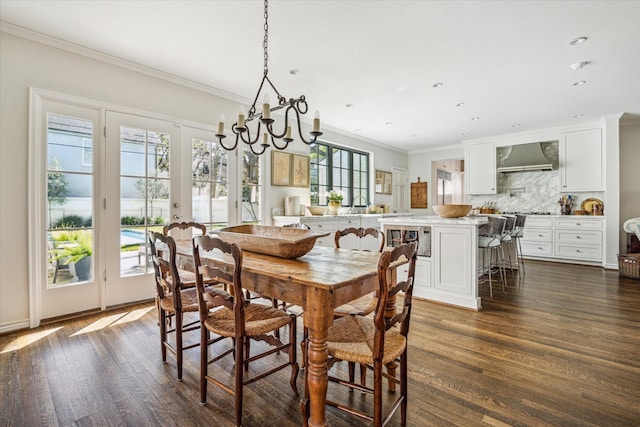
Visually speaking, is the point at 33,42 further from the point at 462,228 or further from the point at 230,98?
the point at 462,228

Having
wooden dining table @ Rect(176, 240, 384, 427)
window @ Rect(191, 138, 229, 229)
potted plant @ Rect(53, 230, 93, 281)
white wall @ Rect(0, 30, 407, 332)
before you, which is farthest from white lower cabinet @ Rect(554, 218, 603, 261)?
potted plant @ Rect(53, 230, 93, 281)

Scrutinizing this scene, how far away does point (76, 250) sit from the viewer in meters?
3.00

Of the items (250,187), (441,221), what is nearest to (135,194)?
(250,187)

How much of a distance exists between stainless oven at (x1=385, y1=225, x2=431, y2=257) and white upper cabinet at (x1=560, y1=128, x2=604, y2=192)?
4.30 meters

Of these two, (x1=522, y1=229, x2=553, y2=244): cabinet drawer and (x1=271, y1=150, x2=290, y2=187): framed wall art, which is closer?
(x1=271, y1=150, x2=290, y2=187): framed wall art

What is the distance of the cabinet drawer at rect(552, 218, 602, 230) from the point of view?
545cm

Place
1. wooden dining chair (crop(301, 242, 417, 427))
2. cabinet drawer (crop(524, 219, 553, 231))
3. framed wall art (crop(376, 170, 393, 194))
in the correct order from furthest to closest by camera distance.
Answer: framed wall art (crop(376, 170, 393, 194)) < cabinet drawer (crop(524, 219, 553, 231)) < wooden dining chair (crop(301, 242, 417, 427))

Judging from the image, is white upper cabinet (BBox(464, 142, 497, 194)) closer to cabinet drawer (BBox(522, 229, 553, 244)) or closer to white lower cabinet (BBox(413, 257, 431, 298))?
cabinet drawer (BBox(522, 229, 553, 244))

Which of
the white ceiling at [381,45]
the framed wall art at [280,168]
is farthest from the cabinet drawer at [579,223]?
the framed wall art at [280,168]

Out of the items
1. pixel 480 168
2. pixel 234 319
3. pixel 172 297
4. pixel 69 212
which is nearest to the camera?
pixel 234 319

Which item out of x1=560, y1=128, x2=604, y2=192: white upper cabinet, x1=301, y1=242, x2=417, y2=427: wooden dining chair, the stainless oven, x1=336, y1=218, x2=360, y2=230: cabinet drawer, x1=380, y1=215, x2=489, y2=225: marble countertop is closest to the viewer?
x1=301, y1=242, x2=417, y2=427: wooden dining chair

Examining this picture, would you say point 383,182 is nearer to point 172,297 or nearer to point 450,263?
point 450,263

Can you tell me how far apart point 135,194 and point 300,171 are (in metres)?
2.54

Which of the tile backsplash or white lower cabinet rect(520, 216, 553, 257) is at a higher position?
the tile backsplash
